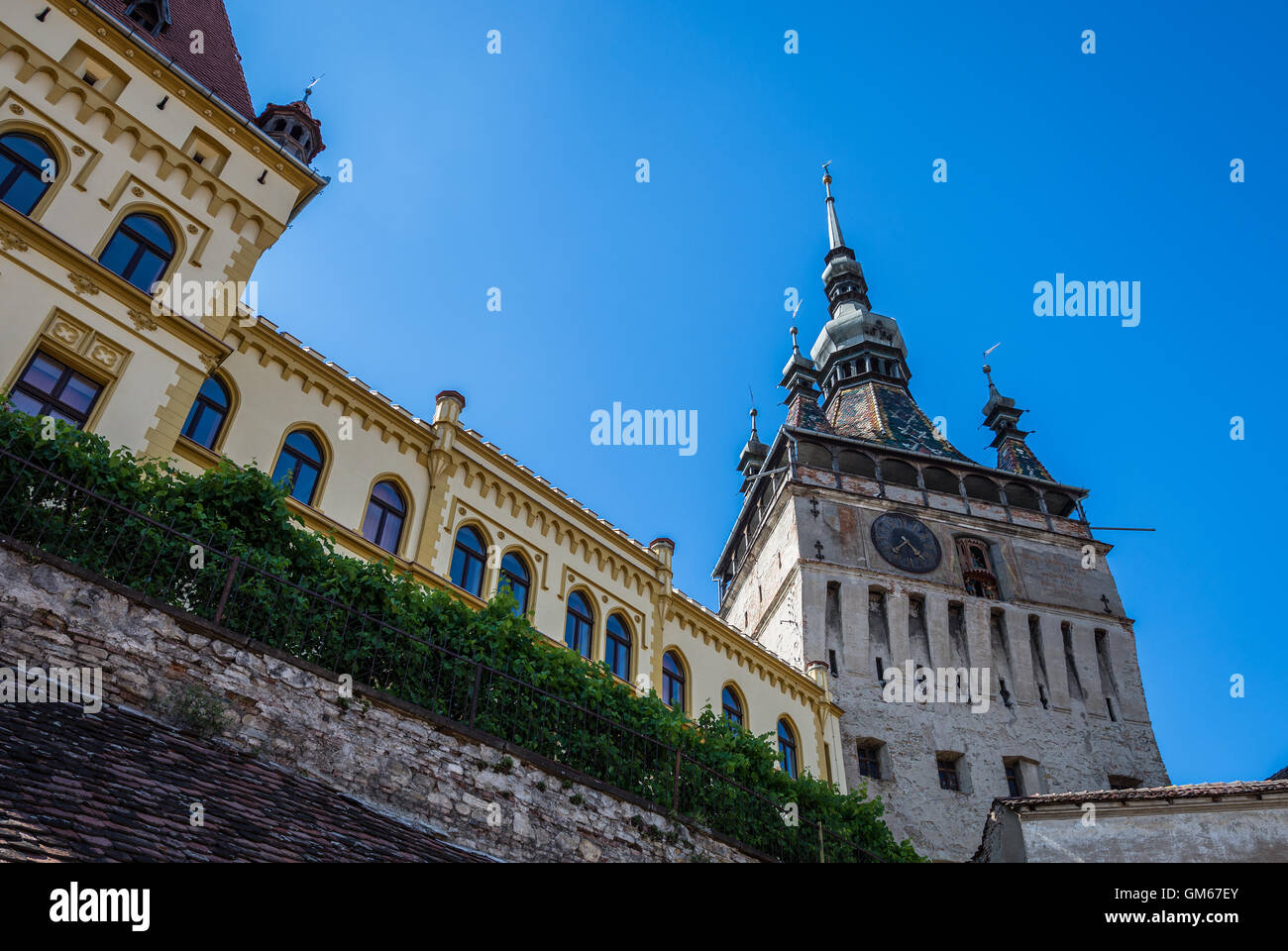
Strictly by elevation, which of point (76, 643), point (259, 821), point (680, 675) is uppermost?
point (680, 675)

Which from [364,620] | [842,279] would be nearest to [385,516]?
[364,620]

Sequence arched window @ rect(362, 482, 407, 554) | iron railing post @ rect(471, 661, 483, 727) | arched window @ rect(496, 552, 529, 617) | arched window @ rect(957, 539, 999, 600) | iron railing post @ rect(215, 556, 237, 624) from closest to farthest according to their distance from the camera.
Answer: iron railing post @ rect(215, 556, 237, 624) → iron railing post @ rect(471, 661, 483, 727) → arched window @ rect(362, 482, 407, 554) → arched window @ rect(496, 552, 529, 617) → arched window @ rect(957, 539, 999, 600)

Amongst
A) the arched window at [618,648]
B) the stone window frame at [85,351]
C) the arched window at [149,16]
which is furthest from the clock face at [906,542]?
the stone window frame at [85,351]

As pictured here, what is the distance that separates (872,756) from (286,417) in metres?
21.7

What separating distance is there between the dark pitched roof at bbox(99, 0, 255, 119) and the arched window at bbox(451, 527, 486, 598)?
32.2 feet

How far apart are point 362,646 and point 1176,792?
12.6 m

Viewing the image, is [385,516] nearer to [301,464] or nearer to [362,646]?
[301,464]

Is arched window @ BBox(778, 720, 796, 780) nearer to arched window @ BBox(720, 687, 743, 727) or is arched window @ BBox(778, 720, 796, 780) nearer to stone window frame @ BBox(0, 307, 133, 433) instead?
arched window @ BBox(720, 687, 743, 727)

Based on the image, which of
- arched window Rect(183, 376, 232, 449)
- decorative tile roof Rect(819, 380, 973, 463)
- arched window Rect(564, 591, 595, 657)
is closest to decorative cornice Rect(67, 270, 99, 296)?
arched window Rect(183, 376, 232, 449)

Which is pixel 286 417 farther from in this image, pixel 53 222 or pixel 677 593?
pixel 677 593

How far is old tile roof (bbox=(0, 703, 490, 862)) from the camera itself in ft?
21.0

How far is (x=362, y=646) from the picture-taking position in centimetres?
1291

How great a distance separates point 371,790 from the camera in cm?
1130

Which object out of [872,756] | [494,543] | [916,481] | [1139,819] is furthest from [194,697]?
[916,481]
